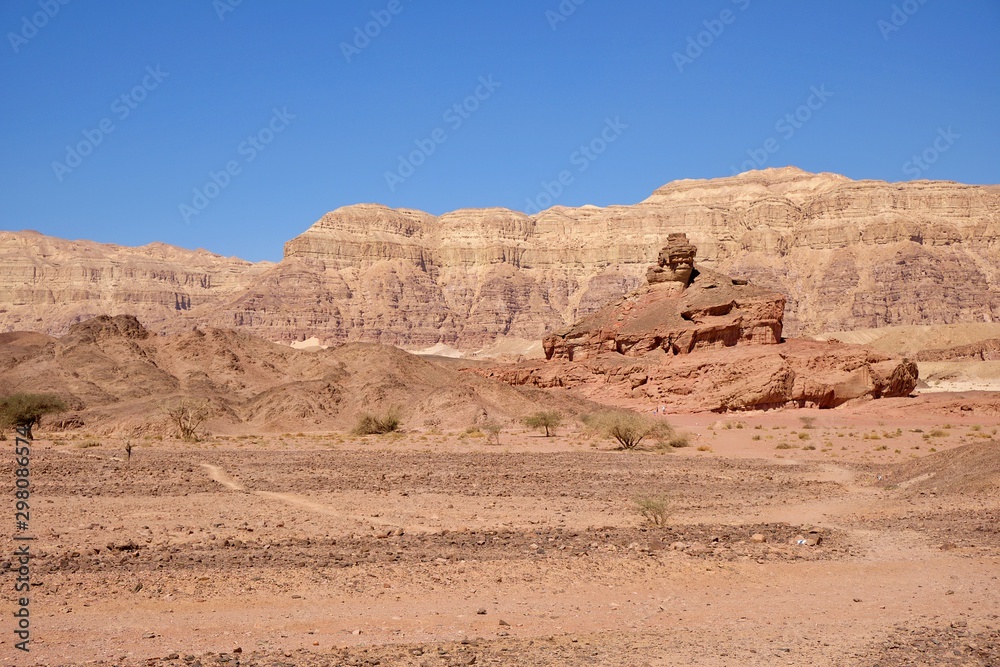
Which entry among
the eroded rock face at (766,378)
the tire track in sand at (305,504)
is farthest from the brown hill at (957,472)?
the eroded rock face at (766,378)

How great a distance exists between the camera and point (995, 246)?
6457 inches

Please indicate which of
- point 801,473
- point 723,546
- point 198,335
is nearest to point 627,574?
point 723,546

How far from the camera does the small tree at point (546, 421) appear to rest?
3725cm

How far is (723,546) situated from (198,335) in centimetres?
4791

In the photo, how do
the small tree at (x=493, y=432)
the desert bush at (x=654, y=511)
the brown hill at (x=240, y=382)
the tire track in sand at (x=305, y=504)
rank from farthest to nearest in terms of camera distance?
the brown hill at (x=240, y=382)
the small tree at (x=493, y=432)
the tire track in sand at (x=305, y=504)
the desert bush at (x=654, y=511)

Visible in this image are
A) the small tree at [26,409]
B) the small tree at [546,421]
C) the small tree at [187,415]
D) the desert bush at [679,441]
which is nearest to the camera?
the desert bush at [679,441]

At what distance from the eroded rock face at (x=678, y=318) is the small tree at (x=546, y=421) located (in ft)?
36.3

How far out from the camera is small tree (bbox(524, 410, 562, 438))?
1467 inches

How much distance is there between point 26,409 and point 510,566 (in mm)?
30336

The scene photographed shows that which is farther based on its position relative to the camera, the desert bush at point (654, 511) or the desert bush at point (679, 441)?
the desert bush at point (679, 441)

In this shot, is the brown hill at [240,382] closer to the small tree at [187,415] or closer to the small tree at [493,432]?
the small tree at [187,415]

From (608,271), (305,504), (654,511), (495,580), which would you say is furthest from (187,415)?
(608,271)

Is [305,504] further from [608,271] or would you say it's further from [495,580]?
[608,271]

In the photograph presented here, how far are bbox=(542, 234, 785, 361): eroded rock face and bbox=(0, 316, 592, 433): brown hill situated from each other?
6.56 m
